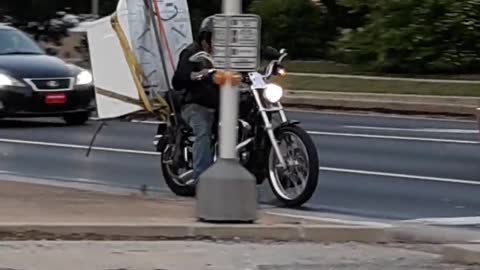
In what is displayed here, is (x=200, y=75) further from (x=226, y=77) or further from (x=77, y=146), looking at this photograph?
(x=77, y=146)

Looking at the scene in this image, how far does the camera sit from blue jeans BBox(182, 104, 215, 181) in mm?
12055

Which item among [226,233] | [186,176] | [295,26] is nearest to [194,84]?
[186,176]

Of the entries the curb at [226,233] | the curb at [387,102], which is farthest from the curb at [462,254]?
the curb at [387,102]

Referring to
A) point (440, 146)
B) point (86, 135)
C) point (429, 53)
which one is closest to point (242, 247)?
point (440, 146)

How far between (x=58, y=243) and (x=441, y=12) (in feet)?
67.9

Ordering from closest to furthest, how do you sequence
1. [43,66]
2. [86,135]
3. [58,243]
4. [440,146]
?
[58,243] < [440,146] < [86,135] < [43,66]

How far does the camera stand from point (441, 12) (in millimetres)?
29062

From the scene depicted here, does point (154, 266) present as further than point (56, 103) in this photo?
No

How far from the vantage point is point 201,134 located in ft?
39.6

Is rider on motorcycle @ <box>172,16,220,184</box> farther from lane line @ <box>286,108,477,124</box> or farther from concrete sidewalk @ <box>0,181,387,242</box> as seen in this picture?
lane line @ <box>286,108,477,124</box>

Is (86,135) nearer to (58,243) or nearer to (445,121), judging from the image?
(445,121)

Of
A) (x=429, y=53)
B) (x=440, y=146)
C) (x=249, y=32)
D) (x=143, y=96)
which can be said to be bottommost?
(x=429, y=53)

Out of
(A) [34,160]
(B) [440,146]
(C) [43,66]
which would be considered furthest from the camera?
(C) [43,66]

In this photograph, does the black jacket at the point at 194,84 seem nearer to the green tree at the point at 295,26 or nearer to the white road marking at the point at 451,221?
the white road marking at the point at 451,221
